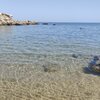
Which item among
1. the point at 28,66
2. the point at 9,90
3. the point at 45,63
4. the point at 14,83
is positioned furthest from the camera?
the point at 45,63

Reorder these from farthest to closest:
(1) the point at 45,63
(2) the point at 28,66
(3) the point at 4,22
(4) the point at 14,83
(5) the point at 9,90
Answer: (3) the point at 4,22 → (1) the point at 45,63 → (2) the point at 28,66 → (4) the point at 14,83 → (5) the point at 9,90

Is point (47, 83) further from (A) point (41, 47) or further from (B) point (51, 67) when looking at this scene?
(A) point (41, 47)

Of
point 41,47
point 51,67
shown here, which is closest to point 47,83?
point 51,67

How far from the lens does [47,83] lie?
500 inches

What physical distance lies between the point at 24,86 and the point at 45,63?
5.60 m

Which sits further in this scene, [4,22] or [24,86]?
[4,22]

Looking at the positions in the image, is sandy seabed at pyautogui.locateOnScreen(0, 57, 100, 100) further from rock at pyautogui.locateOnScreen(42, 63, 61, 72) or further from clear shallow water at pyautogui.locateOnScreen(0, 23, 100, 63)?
clear shallow water at pyautogui.locateOnScreen(0, 23, 100, 63)

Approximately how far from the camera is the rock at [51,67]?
15613 mm

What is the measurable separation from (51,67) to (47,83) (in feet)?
12.2

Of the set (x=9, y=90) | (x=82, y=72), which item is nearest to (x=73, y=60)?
(x=82, y=72)

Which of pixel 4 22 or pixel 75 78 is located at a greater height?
pixel 75 78

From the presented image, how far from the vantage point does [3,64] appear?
17047 mm

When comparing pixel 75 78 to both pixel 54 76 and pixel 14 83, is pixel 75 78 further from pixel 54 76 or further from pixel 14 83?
pixel 14 83

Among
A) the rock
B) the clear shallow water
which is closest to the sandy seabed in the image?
the rock
